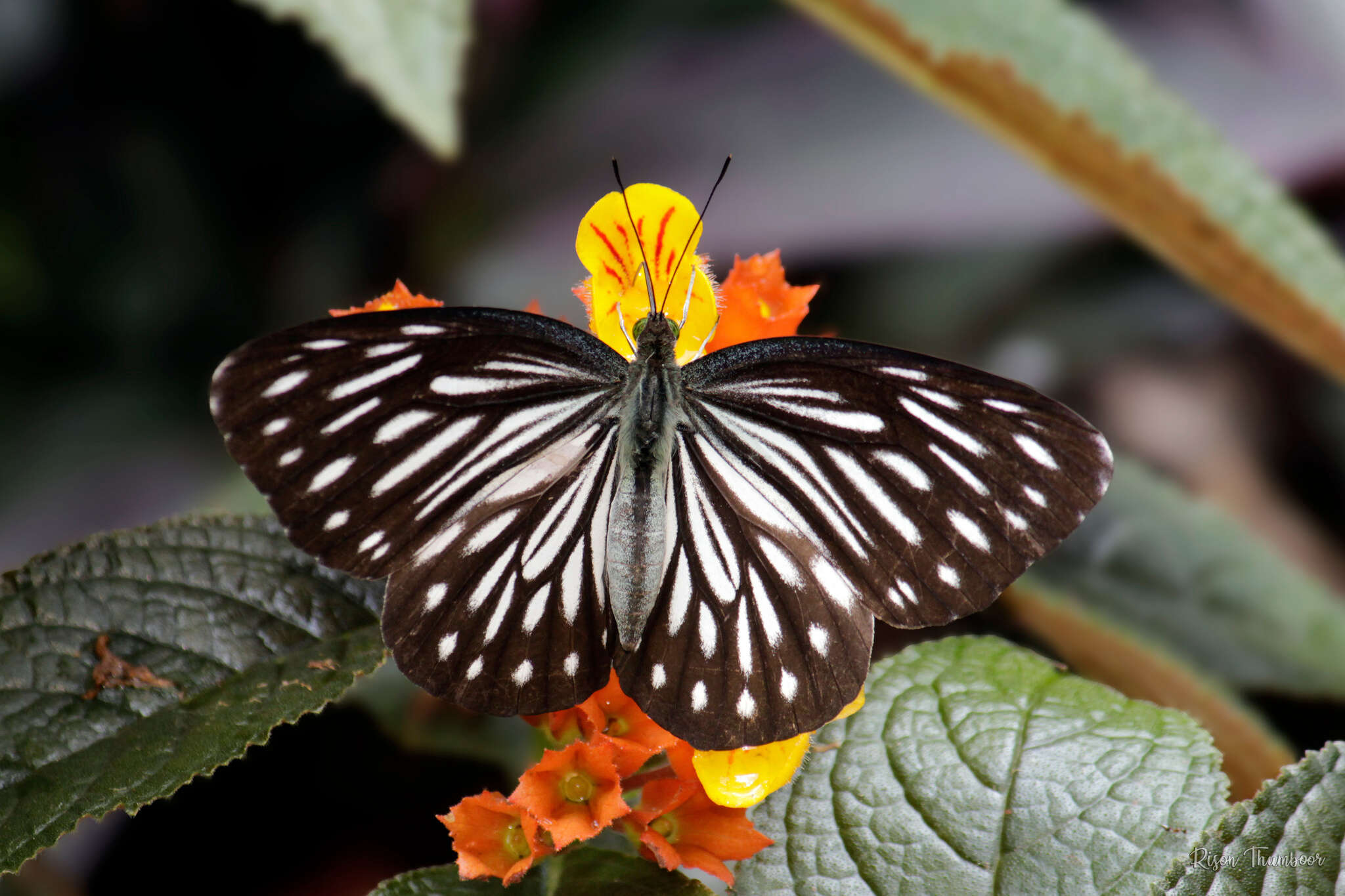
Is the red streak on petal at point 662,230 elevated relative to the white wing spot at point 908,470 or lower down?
elevated

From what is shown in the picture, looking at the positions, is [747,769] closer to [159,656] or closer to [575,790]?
[575,790]

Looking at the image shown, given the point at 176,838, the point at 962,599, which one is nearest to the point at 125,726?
the point at 176,838

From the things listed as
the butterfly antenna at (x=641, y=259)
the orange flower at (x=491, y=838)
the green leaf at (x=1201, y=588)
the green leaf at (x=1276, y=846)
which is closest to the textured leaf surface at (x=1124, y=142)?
the green leaf at (x=1201, y=588)

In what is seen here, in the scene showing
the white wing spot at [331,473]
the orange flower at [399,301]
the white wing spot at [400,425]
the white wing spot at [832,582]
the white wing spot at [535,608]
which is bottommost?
the white wing spot at [832,582]

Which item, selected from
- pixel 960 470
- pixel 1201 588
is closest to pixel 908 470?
pixel 960 470

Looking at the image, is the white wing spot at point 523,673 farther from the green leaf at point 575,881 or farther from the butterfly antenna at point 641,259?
the butterfly antenna at point 641,259

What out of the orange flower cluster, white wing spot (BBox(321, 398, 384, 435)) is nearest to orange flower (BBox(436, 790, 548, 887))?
the orange flower cluster
